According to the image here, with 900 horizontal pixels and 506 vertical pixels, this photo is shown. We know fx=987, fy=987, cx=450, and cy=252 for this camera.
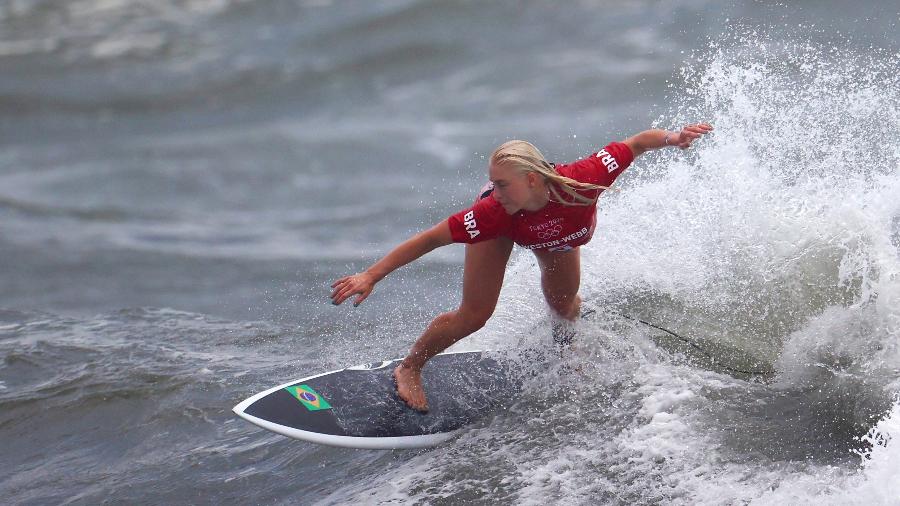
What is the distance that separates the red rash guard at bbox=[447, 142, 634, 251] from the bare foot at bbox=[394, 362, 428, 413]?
3.56 ft

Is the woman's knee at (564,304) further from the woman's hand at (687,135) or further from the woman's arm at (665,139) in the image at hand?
the woman's hand at (687,135)

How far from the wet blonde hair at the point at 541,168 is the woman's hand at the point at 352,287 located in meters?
0.83

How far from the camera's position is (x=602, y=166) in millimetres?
5051

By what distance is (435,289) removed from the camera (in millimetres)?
8312

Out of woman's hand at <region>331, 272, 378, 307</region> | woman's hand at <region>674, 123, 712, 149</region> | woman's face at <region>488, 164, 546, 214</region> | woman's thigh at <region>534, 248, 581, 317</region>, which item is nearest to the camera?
woman's hand at <region>331, 272, 378, 307</region>

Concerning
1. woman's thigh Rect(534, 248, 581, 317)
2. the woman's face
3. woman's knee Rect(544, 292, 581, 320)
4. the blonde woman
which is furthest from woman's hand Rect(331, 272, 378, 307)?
Result: woman's knee Rect(544, 292, 581, 320)

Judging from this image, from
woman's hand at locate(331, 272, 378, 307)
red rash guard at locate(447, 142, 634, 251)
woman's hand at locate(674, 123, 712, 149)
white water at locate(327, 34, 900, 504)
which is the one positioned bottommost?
white water at locate(327, 34, 900, 504)

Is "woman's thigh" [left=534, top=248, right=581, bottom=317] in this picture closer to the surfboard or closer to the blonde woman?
the blonde woman

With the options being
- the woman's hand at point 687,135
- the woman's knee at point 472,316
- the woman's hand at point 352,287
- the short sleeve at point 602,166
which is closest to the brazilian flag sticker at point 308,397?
the woman's knee at point 472,316

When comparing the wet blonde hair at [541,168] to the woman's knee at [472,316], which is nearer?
the wet blonde hair at [541,168]

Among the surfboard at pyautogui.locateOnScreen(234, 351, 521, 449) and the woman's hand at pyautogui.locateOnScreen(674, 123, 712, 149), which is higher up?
the woman's hand at pyautogui.locateOnScreen(674, 123, 712, 149)

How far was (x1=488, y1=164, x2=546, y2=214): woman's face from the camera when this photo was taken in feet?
15.5

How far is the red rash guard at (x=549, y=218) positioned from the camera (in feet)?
16.0

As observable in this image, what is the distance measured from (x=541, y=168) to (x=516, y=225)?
0.36m
